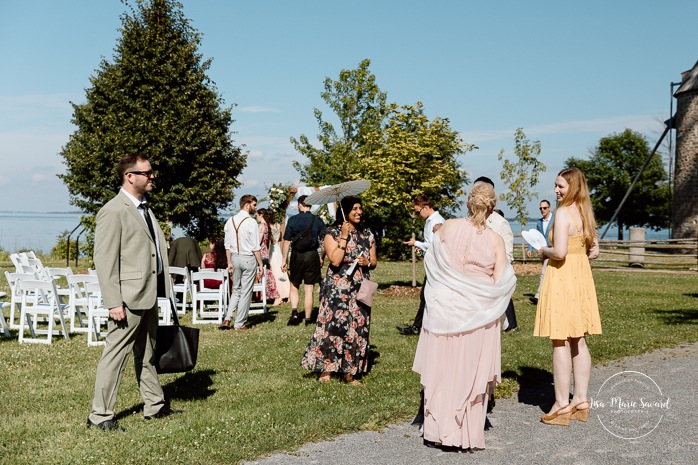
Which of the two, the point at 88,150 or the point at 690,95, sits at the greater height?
the point at 690,95

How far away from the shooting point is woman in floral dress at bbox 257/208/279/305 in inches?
564

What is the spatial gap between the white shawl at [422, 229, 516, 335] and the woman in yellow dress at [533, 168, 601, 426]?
26.9 inches

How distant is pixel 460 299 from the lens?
543cm

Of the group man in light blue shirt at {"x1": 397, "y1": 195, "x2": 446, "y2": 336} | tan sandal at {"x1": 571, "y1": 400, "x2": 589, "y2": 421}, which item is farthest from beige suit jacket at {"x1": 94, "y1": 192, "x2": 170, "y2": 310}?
man in light blue shirt at {"x1": 397, "y1": 195, "x2": 446, "y2": 336}

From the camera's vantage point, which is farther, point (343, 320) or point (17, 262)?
point (17, 262)

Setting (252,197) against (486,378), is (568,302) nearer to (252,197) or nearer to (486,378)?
(486,378)

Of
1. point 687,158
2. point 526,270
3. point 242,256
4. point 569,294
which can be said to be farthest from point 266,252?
point 687,158

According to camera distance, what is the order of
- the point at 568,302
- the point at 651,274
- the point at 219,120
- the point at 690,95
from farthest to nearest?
1. the point at 690,95
2. the point at 219,120
3. the point at 651,274
4. the point at 568,302

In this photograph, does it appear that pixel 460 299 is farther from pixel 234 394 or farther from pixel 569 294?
pixel 234 394

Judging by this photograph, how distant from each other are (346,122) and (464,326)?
3623cm

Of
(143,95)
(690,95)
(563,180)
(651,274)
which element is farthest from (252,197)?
(690,95)

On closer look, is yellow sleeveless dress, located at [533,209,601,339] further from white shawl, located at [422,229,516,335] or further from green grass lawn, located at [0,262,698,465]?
green grass lawn, located at [0,262,698,465]

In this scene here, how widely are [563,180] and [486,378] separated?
75.1 inches

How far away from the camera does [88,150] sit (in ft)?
102
